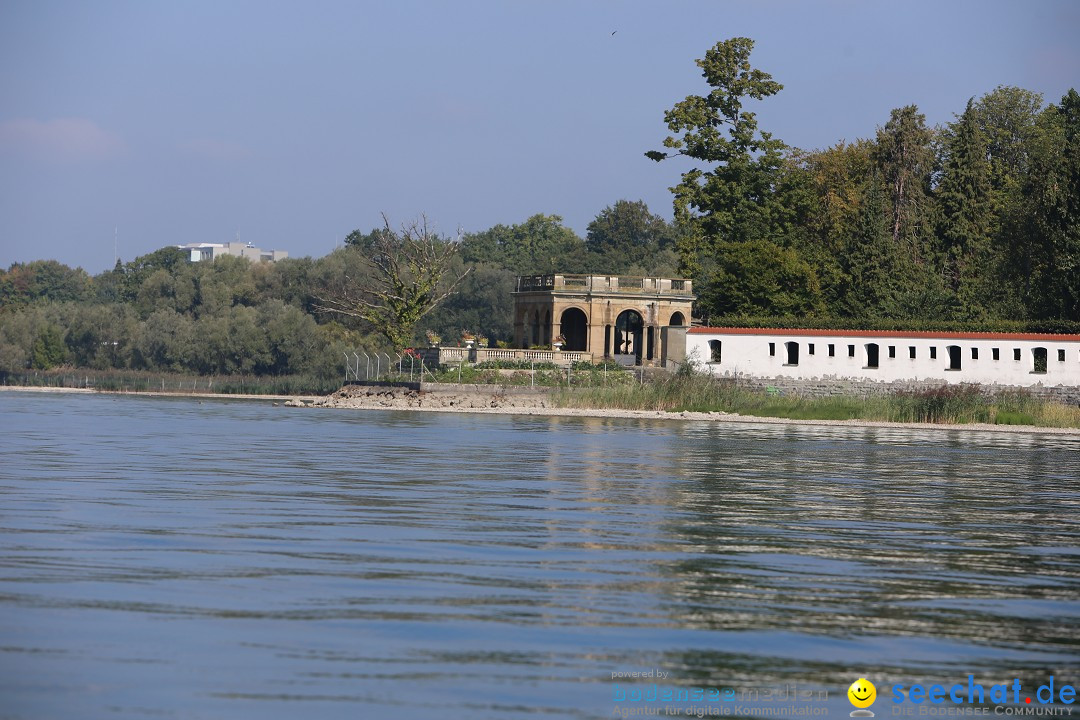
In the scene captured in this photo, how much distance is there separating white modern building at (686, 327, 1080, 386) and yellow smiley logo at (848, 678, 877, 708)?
181ft

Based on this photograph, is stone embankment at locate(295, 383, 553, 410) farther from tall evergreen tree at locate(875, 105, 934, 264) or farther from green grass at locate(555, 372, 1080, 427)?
tall evergreen tree at locate(875, 105, 934, 264)

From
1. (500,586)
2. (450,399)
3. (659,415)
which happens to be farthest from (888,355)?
(500,586)

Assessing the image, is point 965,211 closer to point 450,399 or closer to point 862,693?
point 450,399

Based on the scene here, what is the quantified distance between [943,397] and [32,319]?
298ft

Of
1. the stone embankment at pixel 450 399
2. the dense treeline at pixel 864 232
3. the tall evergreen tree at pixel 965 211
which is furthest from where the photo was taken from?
the tall evergreen tree at pixel 965 211

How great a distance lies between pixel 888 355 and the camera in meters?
65.8

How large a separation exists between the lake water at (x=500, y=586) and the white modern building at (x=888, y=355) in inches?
1344

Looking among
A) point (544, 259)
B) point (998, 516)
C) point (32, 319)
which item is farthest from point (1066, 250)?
point (32, 319)

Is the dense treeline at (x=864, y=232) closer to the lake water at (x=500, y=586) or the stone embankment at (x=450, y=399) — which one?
the stone embankment at (x=450, y=399)

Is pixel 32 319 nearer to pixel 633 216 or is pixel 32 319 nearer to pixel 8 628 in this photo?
pixel 633 216

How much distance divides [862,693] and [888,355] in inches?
2245

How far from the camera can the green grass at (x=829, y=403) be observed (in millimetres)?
56781

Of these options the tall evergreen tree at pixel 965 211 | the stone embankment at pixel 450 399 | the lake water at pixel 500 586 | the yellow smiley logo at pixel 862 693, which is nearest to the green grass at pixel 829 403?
the stone embankment at pixel 450 399

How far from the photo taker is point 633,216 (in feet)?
487
